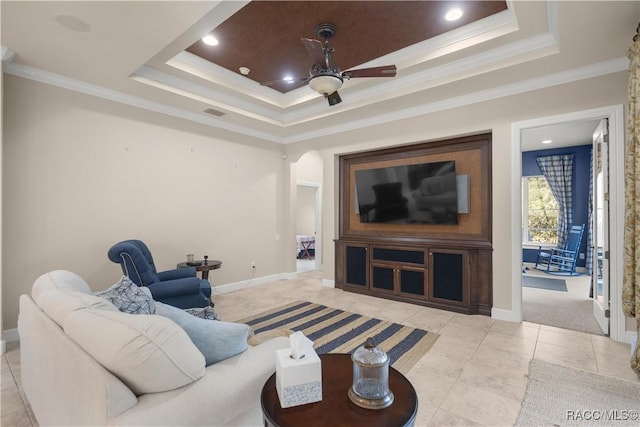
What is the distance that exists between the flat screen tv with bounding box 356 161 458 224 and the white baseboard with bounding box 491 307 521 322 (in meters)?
1.24

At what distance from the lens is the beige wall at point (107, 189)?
11.0 feet

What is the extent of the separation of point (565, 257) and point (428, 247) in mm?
4634

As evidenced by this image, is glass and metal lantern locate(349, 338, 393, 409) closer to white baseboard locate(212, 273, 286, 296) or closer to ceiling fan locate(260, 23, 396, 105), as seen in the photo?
ceiling fan locate(260, 23, 396, 105)

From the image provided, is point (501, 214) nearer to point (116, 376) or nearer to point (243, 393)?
point (243, 393)

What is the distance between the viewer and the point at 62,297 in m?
1.58

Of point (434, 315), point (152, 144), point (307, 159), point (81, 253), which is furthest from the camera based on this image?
point (307, 159)

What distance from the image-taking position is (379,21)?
2961 mm

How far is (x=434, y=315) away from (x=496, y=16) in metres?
3.42

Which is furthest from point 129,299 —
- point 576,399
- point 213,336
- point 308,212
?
point 308,212

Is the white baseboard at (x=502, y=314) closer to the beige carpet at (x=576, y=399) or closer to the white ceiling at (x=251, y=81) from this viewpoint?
the beige carpet at (x=576, y=399)

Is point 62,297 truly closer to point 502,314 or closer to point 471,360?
point 471,360

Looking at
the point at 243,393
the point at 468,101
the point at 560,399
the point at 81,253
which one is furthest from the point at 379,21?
the point at 81,253

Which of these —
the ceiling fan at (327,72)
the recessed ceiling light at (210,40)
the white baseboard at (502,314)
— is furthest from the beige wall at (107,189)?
the white baseboard at (502,314)

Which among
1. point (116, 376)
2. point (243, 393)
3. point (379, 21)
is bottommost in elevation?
point (243, 393)
